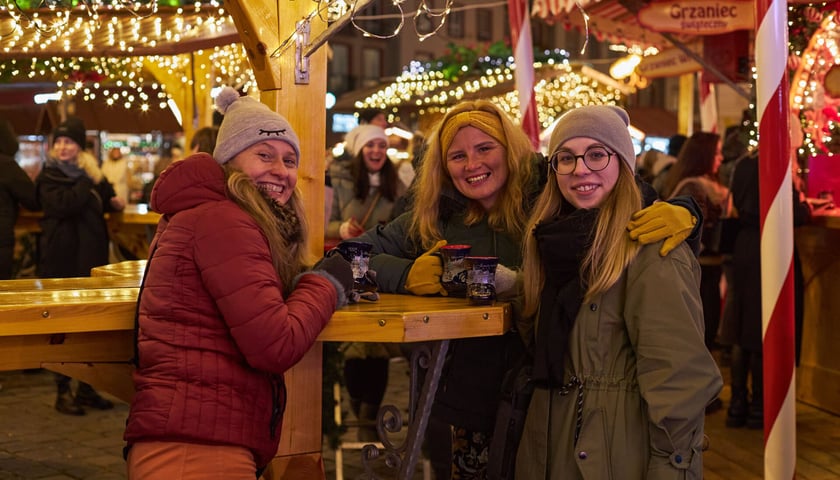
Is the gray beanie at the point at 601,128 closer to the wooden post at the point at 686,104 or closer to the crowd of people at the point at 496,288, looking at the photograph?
the crowd of people at the point at 496,288

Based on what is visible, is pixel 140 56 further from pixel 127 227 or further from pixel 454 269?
pixel 454 269

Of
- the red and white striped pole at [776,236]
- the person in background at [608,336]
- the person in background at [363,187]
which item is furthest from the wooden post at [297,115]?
the person in background at [363,187]

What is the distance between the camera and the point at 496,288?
3.69 m

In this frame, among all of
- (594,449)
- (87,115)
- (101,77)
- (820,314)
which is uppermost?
(101,77)

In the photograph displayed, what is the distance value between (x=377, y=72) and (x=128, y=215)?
1526 inches

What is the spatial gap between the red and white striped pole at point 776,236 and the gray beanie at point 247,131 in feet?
6.96

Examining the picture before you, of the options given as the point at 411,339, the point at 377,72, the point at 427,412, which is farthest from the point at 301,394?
the point at 377,72

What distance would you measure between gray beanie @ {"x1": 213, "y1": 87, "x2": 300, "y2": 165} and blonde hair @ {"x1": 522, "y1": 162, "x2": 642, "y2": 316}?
2.81 ft

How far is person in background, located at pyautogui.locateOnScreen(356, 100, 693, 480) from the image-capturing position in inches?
152

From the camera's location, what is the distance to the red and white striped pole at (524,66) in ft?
20.2

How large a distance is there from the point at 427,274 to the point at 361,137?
375 cm

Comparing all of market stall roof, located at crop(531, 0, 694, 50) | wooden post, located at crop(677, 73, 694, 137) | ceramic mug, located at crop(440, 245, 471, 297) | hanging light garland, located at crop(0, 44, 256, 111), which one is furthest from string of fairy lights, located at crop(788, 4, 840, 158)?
wooden post, located at crop(677, 73, 694, 137)

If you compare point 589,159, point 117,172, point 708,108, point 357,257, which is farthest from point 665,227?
point 117,172

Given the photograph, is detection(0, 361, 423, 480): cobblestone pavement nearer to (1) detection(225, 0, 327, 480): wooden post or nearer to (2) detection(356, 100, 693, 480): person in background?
(1) detection(225, 0, 327, 480): wooden post
